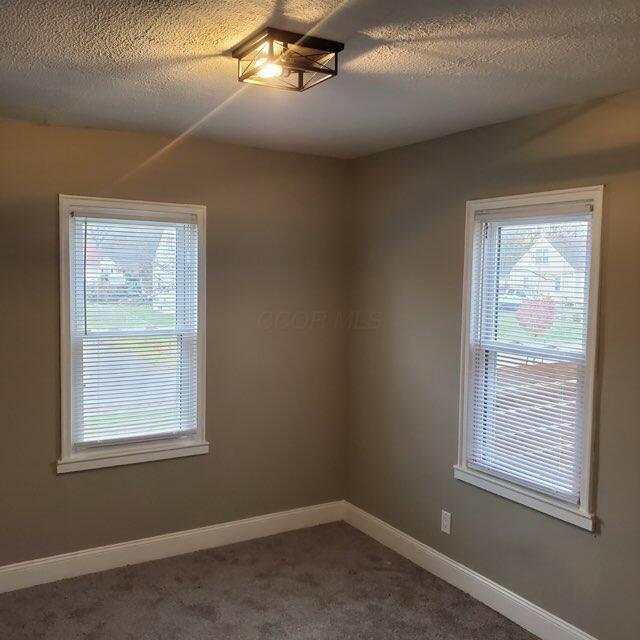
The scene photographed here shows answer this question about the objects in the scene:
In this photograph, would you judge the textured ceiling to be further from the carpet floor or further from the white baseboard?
the carpet floor

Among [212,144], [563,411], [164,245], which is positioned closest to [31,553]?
[164,245]

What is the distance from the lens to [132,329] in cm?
355

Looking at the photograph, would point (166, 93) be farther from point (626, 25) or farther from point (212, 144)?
point (626, 25)

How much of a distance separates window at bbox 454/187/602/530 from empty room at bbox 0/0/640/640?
0.04 ft

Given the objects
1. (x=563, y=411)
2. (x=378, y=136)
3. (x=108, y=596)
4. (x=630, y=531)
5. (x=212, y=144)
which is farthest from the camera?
(x=212, y=144)

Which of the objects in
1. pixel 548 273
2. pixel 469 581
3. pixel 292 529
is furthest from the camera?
pixel 292 529

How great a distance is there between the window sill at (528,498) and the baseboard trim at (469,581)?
46cm

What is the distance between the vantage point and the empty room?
2279 mm

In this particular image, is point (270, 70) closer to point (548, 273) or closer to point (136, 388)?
point (548, 273)

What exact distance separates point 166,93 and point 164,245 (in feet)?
3.52

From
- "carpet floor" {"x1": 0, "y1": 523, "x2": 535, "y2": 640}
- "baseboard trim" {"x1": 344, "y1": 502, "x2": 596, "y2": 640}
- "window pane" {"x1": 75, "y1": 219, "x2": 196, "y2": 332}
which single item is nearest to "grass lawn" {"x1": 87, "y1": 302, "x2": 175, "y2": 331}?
"window pane" {"x1": 75, "y1": 219, "x2": 196, "y2": 332}

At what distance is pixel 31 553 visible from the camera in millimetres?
3369

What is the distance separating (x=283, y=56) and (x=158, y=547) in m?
2.81

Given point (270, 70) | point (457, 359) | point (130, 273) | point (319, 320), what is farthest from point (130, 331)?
point (270, 70)
